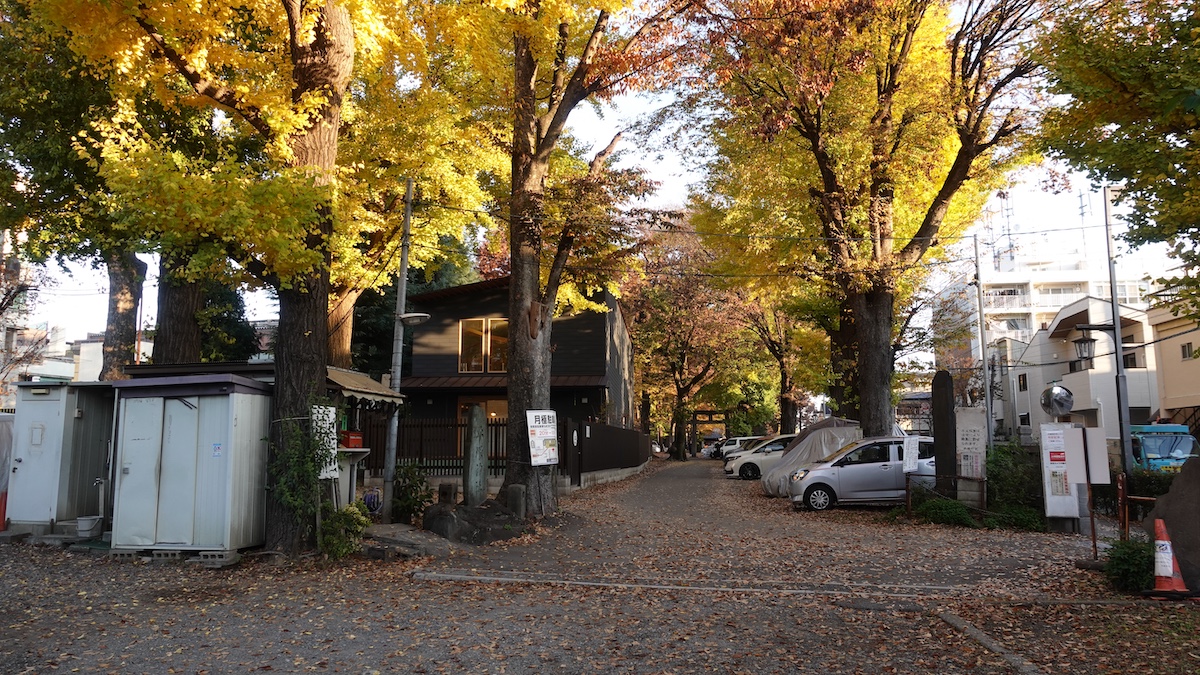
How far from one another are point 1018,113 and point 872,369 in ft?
21.3

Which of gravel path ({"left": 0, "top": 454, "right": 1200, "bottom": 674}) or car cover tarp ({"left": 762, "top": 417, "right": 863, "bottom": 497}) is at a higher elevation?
car cover tarp ({"left": 762, "top": 417, "right": 863, "bottom": 497})

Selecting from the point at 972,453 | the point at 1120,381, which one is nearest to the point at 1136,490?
the point at 1120,381

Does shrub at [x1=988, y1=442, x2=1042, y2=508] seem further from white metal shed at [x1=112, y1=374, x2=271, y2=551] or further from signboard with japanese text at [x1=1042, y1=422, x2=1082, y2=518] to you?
white metal shed at [x1=112, y1=374, x2=271, y2=551]

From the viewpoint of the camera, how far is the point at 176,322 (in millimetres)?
18391

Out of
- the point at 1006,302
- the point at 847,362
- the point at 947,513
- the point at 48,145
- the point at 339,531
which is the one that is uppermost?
the point at 1006,302

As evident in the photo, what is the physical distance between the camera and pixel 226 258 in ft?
34.7

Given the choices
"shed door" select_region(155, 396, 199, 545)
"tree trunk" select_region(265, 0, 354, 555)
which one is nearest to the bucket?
"shed door" select_region(155, 396, 199, 545)

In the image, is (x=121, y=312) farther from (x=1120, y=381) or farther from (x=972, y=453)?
(x=1120, y=381)

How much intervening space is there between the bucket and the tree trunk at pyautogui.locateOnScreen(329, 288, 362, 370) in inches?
317

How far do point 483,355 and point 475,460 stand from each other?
16.0 meters

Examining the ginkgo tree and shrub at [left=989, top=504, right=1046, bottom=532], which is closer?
the ginkgo tree

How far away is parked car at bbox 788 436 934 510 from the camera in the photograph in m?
16.2

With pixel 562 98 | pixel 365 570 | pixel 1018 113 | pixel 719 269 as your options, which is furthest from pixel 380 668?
pixel 719 269

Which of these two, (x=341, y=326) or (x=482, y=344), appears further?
(x=482, y=344)
